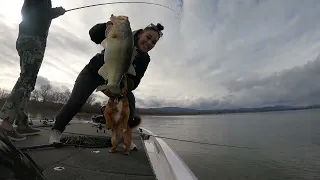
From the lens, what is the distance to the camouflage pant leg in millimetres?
4016

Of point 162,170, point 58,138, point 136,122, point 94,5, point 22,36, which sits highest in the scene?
point 94,5

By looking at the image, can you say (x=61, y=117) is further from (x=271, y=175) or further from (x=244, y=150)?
(x=244, y=150)

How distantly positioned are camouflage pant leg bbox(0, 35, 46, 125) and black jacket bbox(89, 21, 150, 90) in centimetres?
96

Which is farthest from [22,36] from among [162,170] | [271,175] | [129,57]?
[271,175]

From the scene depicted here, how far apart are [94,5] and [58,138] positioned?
2511 millimetres

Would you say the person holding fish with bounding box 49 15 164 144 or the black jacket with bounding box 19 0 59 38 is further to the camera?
the black jacket with bounding box 19 0 59 38

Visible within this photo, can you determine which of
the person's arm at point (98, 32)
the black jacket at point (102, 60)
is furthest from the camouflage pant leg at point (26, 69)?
the person's arm at point (98, 32)

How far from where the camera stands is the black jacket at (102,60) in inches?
144

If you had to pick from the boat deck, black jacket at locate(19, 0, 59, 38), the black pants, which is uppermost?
black jacket at locate(19, 0, 59, 38)

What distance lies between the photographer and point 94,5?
16.0ft

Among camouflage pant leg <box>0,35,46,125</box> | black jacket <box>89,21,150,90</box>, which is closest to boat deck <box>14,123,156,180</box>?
camouflage pant leg <box>0,35,46,125</box>

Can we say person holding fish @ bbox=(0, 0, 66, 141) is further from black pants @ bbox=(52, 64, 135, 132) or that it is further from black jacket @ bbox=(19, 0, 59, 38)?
black pants @ bbox=(52, 64, 135, 132)

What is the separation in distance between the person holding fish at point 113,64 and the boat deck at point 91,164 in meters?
0.56

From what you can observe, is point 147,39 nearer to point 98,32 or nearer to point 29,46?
point 98,32
